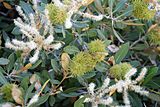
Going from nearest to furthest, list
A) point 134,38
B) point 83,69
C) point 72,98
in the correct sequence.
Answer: point 83,69
point 72,98
point 134,38

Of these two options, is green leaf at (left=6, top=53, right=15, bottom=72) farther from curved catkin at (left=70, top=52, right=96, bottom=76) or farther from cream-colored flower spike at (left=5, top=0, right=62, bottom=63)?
curved catkin at (left=70, top=52, right=96, bottom=76)

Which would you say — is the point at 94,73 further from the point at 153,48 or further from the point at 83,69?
the point at 153,48

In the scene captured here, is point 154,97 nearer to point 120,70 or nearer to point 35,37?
point 120,70

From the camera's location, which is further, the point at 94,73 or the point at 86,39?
the point at 86,39

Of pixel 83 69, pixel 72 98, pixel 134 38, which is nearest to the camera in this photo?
pixel 83 69

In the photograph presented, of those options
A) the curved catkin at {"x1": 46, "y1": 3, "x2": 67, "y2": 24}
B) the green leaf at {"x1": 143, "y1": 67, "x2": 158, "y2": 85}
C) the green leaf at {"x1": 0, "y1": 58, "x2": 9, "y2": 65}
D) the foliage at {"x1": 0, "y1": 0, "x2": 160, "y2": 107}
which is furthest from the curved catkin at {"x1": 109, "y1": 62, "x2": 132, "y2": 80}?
the green leaf at {"x1": 0, "y1": 58, "x2": 9, "y2": 65}

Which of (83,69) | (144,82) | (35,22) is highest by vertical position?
(35,22)

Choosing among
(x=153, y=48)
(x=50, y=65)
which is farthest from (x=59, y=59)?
(x=153, y=48)

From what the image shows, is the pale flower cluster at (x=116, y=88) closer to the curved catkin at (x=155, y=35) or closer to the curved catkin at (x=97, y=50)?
the curved catkin at (x=97, y=50)
